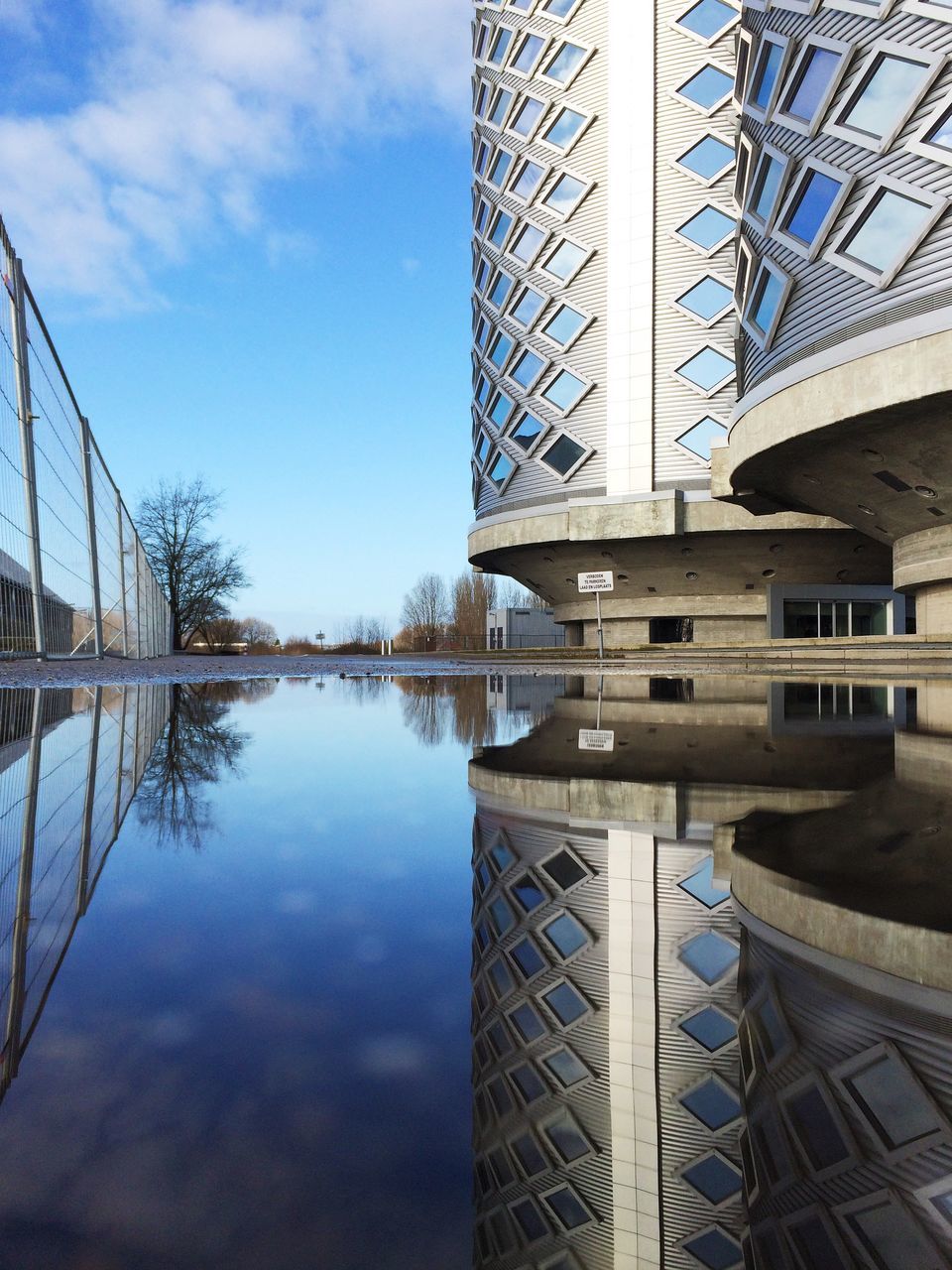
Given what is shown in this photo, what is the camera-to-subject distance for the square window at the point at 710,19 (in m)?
37.5

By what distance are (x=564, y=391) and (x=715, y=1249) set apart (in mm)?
40829

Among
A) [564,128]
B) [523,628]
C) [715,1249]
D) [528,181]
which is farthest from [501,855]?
[523,628]

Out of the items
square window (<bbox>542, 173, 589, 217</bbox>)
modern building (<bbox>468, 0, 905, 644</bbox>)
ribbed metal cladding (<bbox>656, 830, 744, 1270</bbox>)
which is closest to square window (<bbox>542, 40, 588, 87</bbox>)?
modern building (<bbox>468, 0, 905, 644</bbox>)

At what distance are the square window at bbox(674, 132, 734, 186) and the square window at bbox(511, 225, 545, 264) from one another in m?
6.29

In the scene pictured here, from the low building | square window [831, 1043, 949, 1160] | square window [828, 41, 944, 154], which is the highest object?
square window [828, 41, 944, 154]

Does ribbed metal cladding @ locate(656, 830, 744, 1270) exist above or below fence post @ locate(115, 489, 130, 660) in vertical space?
below

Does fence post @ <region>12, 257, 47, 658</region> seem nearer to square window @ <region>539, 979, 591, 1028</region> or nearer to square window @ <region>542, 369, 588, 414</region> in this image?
square window @ <region>539, 979, 591, 1028</region>

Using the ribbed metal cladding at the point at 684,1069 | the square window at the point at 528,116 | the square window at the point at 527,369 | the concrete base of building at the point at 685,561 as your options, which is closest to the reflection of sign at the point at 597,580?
the concrete base of building at the point at 685,561

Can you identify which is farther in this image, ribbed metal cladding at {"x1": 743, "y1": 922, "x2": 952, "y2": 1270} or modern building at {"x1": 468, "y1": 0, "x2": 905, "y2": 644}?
modern building at {"x1": 468, "y1": 0, "x2": 905, "y2": 644}

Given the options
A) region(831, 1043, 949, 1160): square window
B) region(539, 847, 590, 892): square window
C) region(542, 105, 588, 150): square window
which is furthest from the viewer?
region(542, 105, 588, 150): square window

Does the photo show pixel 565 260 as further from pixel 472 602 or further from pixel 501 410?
pixel 472 602

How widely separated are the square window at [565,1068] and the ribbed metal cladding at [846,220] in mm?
21646

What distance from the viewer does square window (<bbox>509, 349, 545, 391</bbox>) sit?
1615 inches

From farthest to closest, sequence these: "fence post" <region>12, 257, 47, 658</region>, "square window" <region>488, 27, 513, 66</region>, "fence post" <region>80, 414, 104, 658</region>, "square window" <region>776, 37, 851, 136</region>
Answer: "square window" <region>488, 27, 513, 66</region>, "fence post" <region>80, 414, 104, 658</region>, "square window" <region>776, 37, 851, 136</region>, "fence post" <region>12, 257, 47, 658</region>
